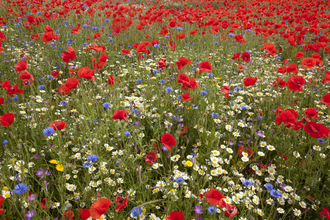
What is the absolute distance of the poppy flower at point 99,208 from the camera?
1217mm

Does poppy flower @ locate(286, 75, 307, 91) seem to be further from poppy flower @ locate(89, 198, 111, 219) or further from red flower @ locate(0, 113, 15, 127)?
red flower @ locate(0, 113, 15, 127)

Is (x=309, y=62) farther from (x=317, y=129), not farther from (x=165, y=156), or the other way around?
(x=165, y=156)

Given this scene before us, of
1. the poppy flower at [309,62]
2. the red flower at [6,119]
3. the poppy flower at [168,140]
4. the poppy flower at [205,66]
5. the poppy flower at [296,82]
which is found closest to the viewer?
the poppy flower at [168,140]

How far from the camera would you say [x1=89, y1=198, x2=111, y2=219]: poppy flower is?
122cm

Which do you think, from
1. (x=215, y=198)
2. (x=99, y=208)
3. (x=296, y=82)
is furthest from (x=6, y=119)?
(x=296, y=82)

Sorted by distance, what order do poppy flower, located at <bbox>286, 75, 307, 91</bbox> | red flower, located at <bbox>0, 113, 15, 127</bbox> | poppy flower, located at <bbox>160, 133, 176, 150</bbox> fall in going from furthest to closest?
poppy flower, located at <bbox>286, 75, 307, 91</bbox>, red flower, located at <bbox>0, 113, 15, 127</bbox>, poppy flower, located at <bbox>160, 133, 176, 150</bbox>

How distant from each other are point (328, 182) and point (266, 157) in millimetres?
569

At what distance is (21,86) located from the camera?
3430mm

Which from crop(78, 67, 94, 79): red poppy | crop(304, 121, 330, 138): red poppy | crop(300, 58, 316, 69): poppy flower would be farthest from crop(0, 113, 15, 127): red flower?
crop(300, 58, 316, 69): poppy flower

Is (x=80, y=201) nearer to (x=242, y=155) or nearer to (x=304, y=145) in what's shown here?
(x=242, y=155)

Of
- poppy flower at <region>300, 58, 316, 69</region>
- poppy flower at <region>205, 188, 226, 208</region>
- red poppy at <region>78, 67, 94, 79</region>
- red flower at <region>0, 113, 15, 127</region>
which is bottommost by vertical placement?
poppy flower at <region>205, 188, 226, 208</region>

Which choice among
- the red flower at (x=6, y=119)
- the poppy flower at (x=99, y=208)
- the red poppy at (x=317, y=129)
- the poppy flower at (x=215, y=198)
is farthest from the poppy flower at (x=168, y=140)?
the red flower at (x=6, y=119)

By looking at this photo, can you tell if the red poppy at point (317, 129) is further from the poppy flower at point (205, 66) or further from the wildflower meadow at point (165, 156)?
the poppy flower at point (205, 66)

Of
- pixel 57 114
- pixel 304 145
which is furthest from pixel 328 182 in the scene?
pixel 57 114
